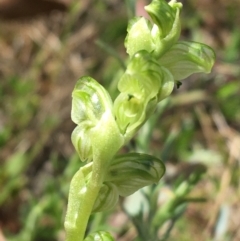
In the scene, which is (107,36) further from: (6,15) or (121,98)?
(121,98)

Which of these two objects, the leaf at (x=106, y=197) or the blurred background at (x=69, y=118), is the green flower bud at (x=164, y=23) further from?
the blurred background at (x=69, y=118)

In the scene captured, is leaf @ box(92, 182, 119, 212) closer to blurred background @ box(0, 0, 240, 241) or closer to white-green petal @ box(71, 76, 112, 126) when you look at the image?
white-green petal @ box(71, 76, 112, 126)

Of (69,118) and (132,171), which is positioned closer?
(132,171)

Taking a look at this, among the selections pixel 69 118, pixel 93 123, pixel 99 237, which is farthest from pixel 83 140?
pixel 69 118

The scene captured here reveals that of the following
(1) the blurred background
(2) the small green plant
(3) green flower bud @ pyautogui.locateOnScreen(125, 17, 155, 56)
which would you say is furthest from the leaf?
(1) the blurred background

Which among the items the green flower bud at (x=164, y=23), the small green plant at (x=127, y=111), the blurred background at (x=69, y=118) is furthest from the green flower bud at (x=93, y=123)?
the blurred background at (x=69, y=118)

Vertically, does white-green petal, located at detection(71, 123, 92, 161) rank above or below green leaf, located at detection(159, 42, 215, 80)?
below

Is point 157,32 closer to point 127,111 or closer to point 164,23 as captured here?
point 164,23
